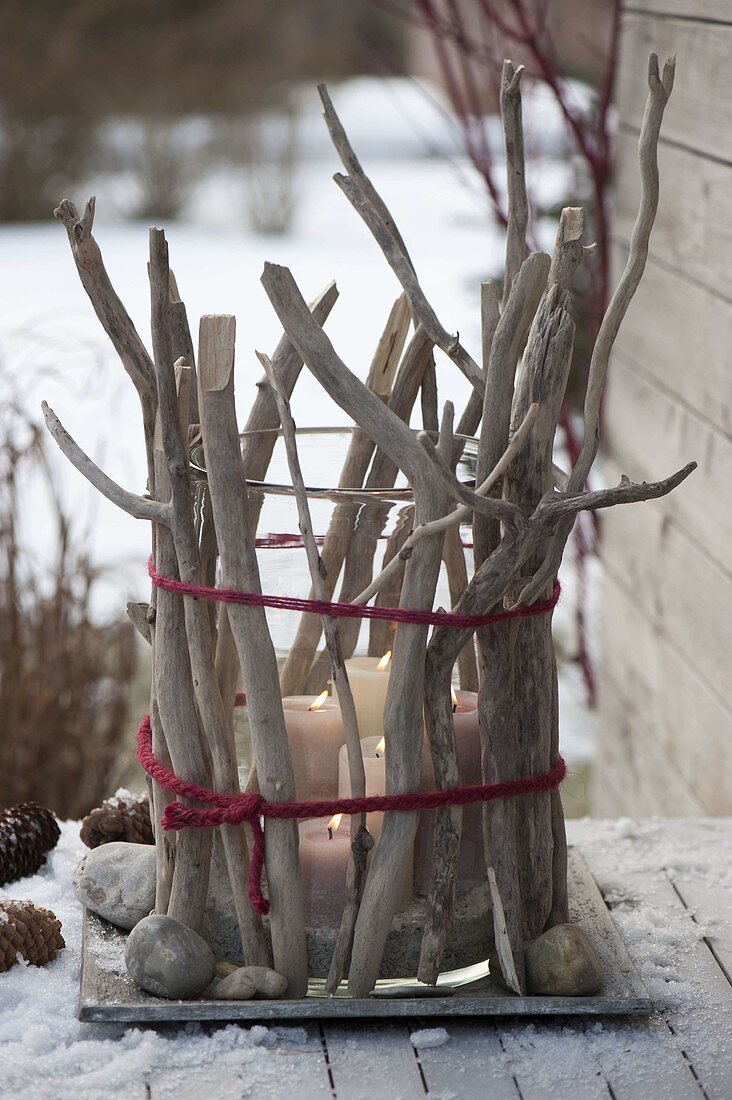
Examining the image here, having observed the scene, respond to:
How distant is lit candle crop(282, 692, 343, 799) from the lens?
846 millimetres

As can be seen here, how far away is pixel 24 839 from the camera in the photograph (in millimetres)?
1039

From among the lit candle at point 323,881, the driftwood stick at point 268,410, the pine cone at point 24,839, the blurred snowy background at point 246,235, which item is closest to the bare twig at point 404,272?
the driftwood stick at point 268,410

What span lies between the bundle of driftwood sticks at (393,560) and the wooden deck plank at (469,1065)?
1.7 inches

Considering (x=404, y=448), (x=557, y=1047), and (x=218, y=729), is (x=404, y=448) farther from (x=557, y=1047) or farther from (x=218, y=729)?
(x=557, y=1047)

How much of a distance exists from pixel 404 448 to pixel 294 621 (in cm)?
17

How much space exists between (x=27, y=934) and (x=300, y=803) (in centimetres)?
24

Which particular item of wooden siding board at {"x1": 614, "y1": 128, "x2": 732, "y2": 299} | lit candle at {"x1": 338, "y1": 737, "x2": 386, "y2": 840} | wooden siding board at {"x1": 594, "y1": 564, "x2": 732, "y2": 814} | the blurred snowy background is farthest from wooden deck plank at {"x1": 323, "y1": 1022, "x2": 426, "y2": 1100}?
the blurred snowy background

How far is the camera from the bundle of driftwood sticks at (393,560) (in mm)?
773

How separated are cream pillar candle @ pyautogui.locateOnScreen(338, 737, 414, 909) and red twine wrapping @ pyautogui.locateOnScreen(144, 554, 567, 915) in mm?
23

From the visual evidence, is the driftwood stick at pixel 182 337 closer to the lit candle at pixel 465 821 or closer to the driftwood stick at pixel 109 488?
the driftwood stick at pixel 109 488

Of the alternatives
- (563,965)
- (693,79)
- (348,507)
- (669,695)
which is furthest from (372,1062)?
(693,79)

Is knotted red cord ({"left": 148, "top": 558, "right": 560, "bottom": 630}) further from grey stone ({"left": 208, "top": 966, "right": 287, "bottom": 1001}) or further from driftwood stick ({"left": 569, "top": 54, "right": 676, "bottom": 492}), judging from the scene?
grey stone ({"left": 208, "top": 966, "right": 287, "bottom": 1001})

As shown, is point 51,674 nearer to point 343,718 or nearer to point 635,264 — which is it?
point 343,718

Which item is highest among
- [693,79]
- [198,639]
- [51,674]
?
[693,79]
